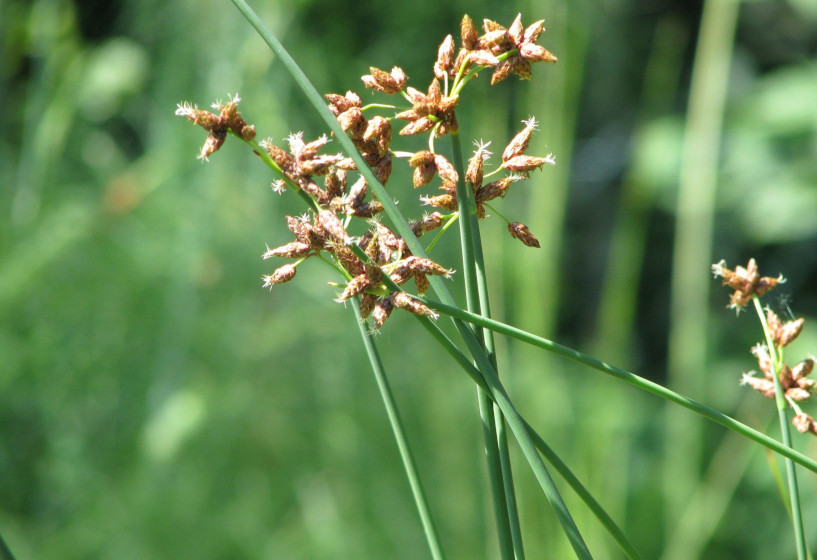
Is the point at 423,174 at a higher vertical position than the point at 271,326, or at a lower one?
lower

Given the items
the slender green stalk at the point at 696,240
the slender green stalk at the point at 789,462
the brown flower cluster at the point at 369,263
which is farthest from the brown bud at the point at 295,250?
the slender green stalk at the point at 696,240

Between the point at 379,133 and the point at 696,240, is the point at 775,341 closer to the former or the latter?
the point at 379,133

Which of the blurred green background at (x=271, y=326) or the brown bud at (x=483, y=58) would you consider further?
the blurred green background at (x=271, y=326)

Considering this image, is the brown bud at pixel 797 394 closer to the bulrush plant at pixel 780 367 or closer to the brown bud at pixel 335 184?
the bulrush plant at pixel 780 367

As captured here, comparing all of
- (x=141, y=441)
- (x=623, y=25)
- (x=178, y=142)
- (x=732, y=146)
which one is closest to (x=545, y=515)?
(x=141, y=441)

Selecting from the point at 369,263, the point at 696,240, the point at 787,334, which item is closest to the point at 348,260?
the point at 369,263

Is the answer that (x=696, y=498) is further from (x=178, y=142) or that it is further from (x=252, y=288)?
(x=178, y=142)
